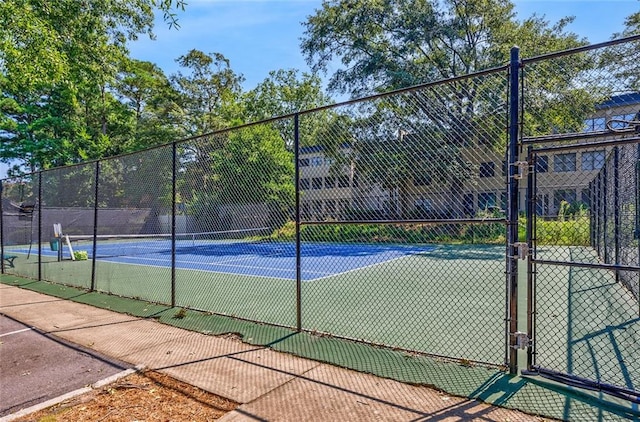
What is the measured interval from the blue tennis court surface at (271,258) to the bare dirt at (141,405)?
526 cm

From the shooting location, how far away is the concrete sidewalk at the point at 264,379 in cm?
242

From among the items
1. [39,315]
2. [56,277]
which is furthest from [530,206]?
[56,277]

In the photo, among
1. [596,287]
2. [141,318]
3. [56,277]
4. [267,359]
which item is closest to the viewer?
[267,359]

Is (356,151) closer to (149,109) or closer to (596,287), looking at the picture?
(596,287)

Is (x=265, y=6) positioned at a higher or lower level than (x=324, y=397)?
higher

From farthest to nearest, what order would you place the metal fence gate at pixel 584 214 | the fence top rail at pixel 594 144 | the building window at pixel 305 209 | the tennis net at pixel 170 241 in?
the tennis net at pixel 170 241 → the building window at pixel 305 209 → the metal fence gate at pixel 584 214 → the fence top rail at pixel 594 144

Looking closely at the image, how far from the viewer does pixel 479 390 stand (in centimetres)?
270

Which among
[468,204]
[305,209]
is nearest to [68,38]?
[305,209]

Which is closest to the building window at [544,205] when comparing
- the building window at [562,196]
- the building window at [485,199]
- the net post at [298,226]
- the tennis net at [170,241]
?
the building window at [562,196]

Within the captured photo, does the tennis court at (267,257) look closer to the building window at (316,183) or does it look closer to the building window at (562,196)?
the building window at (316,183)

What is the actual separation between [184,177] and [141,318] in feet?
11.8

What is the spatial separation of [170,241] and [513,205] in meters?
12.7

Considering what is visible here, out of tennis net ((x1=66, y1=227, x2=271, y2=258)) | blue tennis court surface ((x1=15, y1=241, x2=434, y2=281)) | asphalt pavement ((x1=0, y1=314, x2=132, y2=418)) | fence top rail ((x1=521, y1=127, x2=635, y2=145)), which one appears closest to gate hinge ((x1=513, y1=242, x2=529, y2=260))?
fence top rail ((x1=521, y1=127, x2=635, y2=145))

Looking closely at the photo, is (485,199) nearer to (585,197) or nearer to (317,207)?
(317,207)
